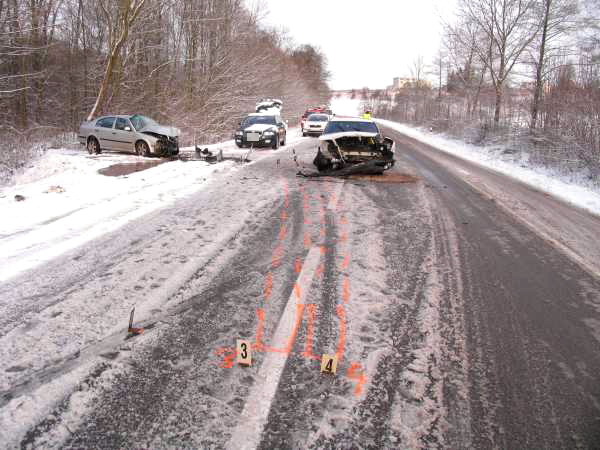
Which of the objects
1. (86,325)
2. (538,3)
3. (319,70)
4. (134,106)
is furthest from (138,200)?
(319,70)

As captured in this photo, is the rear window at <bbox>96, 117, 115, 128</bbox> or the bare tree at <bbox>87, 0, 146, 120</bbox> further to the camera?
the bare tree at <bbox>87, 0, 146, 120</bbox>

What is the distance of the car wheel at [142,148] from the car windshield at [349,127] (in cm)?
645

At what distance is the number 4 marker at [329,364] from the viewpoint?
2532mm

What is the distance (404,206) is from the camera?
716 cm

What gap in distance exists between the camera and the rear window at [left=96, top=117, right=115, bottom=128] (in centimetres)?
1405

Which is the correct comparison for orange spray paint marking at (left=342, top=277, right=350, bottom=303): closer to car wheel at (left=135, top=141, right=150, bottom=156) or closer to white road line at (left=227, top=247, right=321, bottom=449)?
white road line at (left=227, top=247, right=321, bottom=449)

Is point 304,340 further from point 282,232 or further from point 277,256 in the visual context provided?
point 282,232

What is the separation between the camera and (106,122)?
14156mm

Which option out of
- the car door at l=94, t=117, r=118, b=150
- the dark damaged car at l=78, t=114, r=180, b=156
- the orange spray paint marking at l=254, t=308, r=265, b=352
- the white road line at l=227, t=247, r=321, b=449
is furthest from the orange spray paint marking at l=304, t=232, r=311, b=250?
the car door at l=94, t=117, r=118, b=150

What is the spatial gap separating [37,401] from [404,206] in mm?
6121

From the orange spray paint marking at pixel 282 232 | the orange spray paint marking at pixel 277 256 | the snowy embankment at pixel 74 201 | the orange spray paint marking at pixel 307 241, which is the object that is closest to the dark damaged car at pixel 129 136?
the snowy embankment at pixel 74 201

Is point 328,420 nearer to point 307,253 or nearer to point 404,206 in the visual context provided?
point 307,253

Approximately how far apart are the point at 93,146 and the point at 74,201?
27.8 feet

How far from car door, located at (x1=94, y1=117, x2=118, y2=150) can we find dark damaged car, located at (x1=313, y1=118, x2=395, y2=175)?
816 cm
